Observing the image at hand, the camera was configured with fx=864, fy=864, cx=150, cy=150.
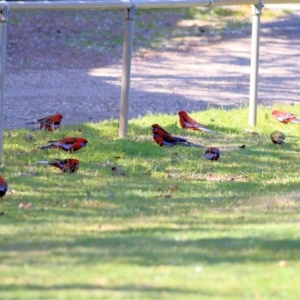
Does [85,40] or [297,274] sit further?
[85,40]

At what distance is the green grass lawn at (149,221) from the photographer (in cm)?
444

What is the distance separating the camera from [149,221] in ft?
19.2

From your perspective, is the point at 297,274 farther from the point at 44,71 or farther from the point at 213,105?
the point at 44,71

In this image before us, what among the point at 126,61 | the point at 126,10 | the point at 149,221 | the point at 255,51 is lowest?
the point at 149,221

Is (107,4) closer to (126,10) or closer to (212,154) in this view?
(126,10)

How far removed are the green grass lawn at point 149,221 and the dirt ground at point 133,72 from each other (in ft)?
10.3

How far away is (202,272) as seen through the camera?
181 inches

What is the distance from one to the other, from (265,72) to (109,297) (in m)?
13.0

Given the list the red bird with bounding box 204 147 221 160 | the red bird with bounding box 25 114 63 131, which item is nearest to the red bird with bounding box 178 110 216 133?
the red bird with bounding box 25 114 63 131

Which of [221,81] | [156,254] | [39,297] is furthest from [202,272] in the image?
[221,81]

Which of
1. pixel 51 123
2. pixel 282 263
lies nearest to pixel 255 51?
pixel 51 123

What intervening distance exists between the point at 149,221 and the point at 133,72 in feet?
35.2

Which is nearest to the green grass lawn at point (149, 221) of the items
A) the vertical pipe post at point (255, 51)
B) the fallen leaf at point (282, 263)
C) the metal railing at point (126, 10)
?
the fallen leaf at point (282, 263)

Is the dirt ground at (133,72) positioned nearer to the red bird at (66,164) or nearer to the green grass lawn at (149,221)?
the green grass lawn at (149,221)
